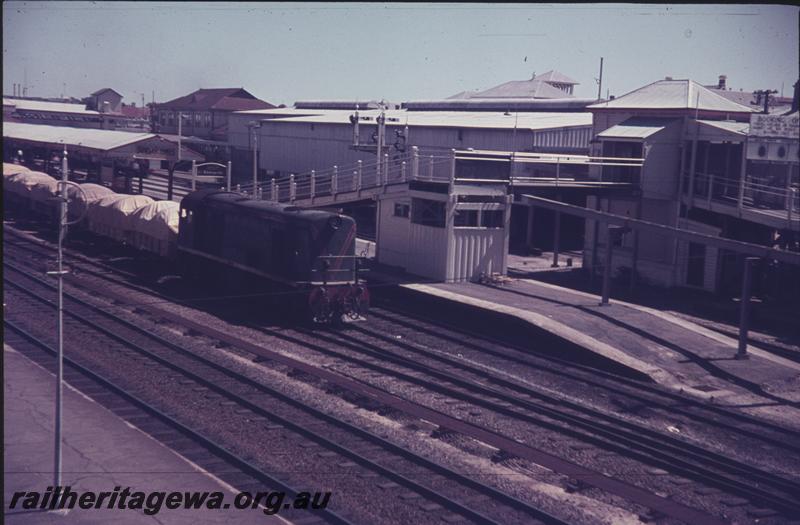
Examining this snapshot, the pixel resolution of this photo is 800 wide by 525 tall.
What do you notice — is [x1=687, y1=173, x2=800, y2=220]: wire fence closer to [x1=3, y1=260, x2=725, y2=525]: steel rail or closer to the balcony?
the balcony

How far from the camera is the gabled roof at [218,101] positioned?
182 ft

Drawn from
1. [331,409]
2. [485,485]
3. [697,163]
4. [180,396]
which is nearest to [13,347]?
[180,396]

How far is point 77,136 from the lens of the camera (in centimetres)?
4425

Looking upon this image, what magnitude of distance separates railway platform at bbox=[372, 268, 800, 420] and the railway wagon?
322cm

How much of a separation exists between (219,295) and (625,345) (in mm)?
12861

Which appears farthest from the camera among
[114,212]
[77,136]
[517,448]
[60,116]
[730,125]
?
[60,116]

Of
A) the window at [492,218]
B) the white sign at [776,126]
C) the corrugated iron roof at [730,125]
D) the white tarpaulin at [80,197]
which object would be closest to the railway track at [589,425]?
the window at [492,218]

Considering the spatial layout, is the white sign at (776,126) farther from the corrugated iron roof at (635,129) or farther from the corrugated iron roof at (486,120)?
the corrugated iron roof at (486,120)

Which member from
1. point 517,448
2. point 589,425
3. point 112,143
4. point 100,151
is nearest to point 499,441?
point 517,448

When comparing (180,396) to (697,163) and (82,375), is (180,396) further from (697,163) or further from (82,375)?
(697,163)

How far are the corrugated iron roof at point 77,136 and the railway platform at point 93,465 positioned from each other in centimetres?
2351

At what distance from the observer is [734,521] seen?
11.2m

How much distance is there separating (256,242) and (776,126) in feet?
52.2

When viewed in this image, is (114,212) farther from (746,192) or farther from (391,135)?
(746,192)
